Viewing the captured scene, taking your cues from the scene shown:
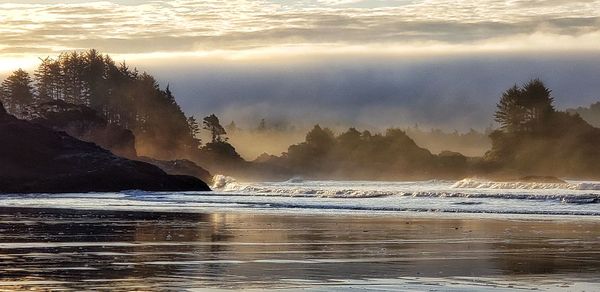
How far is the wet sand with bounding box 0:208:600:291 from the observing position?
19.0 metres

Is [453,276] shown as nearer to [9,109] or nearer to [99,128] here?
[99,128]

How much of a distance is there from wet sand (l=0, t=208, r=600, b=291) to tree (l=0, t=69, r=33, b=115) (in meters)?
158

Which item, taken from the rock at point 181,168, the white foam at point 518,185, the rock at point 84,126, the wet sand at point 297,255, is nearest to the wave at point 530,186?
the white foam at point 518,185

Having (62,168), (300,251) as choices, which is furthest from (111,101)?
(300,251)

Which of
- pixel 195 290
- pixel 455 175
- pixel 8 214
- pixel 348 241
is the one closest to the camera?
pixel 195 290

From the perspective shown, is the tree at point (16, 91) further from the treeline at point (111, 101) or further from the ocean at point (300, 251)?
the ocean at point (300, 251)

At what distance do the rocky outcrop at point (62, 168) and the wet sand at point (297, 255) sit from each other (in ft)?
179

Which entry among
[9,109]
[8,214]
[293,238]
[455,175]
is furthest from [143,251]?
[9,109]

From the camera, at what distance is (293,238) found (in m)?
30.2

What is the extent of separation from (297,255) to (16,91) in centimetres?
17551

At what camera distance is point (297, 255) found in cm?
2453

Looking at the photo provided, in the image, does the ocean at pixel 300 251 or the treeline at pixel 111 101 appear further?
the treeline at pixel 111 101

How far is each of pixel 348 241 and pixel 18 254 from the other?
915cm

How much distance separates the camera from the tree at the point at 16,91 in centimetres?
19238
